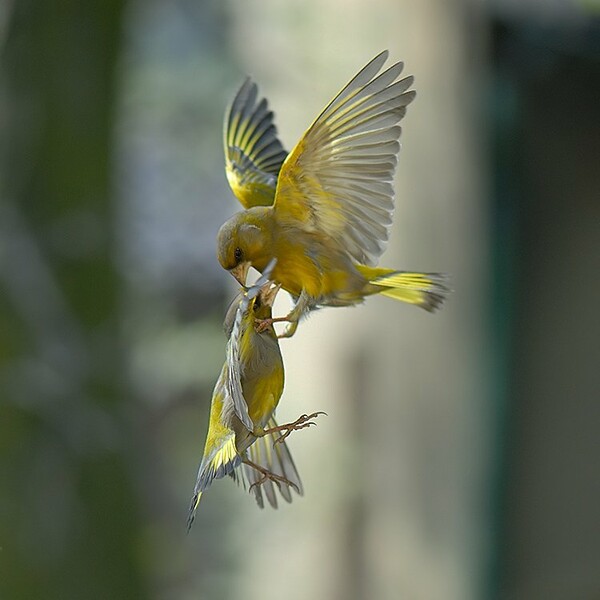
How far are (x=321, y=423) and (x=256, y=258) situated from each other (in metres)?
4.11

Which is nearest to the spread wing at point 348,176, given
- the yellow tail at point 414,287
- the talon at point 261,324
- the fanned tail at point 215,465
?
the yellow tail at point 414,287

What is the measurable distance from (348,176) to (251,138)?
56 centimetres

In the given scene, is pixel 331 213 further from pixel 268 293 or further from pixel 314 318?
pixel 314 318

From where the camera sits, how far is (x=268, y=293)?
1710 millimetres

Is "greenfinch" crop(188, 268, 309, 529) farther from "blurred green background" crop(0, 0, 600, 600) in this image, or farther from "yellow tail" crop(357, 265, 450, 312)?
"blurred green background" crop(0, 0, 600, 600)

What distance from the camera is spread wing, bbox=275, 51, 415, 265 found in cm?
186

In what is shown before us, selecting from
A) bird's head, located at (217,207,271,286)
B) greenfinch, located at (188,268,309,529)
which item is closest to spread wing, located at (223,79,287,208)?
bird's head, located at (217,207,271,286)

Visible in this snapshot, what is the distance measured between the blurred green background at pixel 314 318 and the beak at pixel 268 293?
117 inches

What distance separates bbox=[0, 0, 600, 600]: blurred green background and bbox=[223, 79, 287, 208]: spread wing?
2.29m

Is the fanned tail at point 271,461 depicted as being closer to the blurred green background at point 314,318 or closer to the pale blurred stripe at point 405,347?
the blurred green background at point 314,318

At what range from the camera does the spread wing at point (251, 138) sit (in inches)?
94.9

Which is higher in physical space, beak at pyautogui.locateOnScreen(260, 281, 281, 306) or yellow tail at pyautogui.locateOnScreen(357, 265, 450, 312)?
yellow tail at pyautogui.locateOnScreen(357, 265, 450, 312)

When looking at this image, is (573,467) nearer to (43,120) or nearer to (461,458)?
(461,458)

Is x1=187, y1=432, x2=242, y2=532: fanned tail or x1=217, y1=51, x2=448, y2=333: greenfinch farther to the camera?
x1=217, y1=51, x2=448, y2=333: greenfinch
